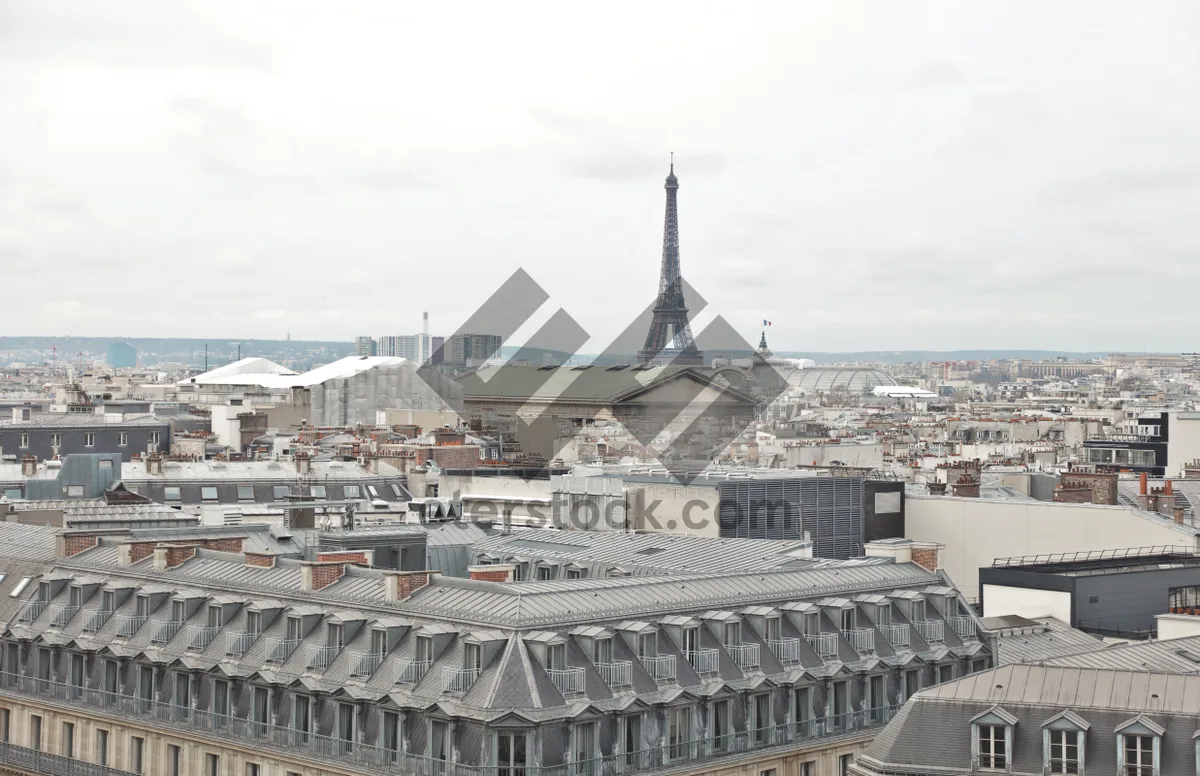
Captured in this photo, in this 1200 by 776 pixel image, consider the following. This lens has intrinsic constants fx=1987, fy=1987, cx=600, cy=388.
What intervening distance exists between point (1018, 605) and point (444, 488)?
23608 millimetres

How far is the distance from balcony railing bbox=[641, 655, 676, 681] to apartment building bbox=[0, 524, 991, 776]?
3 centimetres

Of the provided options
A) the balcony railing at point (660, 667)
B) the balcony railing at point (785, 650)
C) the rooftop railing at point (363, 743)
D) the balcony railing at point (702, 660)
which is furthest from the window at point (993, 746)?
the balcony railing at point (785, 650)

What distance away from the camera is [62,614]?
33.4m

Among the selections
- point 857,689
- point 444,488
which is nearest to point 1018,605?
point 857,689

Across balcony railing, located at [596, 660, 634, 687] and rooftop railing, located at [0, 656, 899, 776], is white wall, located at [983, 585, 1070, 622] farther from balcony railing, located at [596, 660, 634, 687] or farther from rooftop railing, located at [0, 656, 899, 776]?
balcony railing, located at [596, 660, 634, 687]

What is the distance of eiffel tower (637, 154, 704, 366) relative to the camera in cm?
17975

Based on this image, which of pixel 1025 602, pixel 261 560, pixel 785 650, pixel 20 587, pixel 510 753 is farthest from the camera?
pixel 1025 602

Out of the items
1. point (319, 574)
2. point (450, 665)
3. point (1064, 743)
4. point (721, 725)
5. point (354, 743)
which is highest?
point (319, 574)

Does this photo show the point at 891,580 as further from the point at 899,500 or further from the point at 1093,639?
the point at 899,500

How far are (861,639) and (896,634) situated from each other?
3.00 ft

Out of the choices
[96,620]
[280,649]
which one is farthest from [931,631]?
[96,620]

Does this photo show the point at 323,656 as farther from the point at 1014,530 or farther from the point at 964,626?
the point at 1014,530

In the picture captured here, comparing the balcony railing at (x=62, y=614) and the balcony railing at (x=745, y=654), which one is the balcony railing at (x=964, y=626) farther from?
the balcony railing at (x=62, y=614)

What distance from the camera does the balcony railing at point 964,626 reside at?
106 ft
